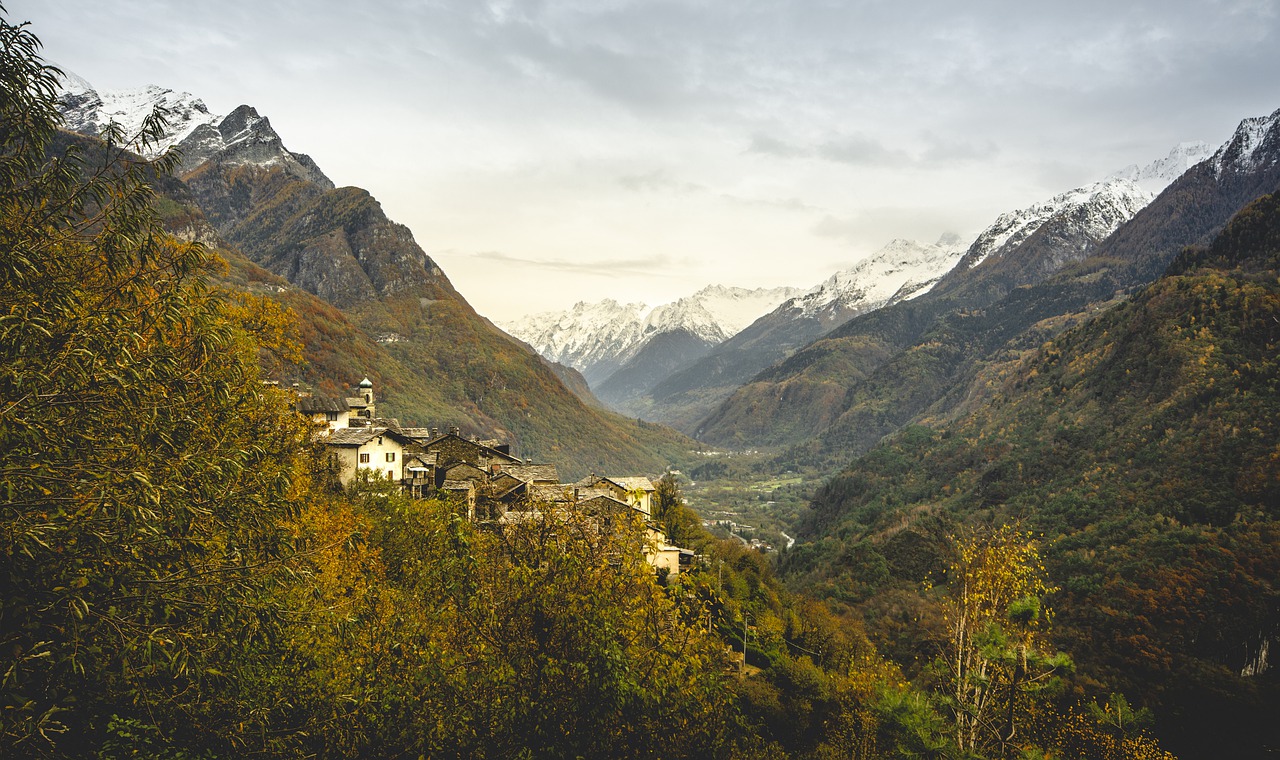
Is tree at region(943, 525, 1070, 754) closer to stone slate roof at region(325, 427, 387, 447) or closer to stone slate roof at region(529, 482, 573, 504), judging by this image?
stone slate roof at region(529, 482, 573, 504)

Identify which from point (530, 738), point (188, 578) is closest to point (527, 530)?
point (530, 738)

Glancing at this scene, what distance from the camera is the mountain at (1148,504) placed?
61.7m

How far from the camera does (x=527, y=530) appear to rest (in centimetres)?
1742

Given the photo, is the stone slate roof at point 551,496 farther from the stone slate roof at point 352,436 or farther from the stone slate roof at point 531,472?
the stone slate roof at point 352,436

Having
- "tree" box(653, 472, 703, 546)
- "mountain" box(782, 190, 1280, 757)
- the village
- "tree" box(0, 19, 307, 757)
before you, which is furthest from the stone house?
"mountain" box(782, 190, 1280, 757)

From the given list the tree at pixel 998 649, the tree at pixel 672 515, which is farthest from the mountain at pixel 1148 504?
the tree at pixel 672 515

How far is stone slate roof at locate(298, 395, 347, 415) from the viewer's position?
2399 inches

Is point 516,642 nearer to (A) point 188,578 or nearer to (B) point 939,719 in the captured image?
(A) point 188,578

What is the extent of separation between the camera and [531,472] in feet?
205

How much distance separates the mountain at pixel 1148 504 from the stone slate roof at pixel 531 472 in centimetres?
3546

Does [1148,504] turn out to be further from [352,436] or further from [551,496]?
[352,436]

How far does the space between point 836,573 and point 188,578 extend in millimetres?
121603

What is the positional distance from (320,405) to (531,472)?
74.3 ft

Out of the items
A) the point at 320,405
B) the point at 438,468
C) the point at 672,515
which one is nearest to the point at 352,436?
the point at 320,405
